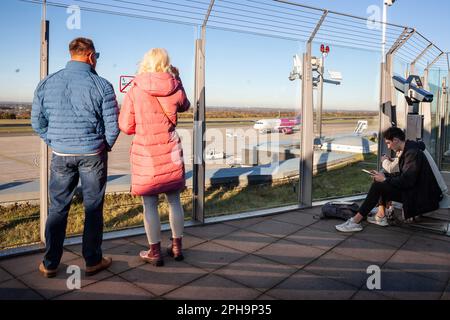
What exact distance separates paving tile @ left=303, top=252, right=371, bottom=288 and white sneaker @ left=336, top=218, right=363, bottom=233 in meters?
0.72

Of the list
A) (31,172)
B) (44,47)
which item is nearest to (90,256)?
(44,47)

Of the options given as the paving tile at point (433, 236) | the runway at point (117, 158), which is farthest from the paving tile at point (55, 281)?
the paving tile at point (433, 236)

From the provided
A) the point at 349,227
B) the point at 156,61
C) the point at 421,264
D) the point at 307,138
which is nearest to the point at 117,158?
the point at 307,138

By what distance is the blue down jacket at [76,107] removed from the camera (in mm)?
2582

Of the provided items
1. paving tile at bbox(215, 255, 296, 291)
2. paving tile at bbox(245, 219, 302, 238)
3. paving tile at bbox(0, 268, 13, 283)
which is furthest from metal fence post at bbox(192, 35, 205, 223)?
paving tile at bbox(0, 268, 13, 283)

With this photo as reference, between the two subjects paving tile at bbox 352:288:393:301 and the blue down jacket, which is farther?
the blue down jacket

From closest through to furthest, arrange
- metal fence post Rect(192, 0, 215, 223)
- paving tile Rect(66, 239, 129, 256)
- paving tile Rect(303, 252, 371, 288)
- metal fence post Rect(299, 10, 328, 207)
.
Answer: paving tile Rect(303, 252, 371, 288) < paving tile Rect(66, 239, 129, 256) < metal fence post Rect(192, 0, 215, 223) < metal fence post Rect(299, 10, 328, 207)

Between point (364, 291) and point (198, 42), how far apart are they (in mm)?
2875

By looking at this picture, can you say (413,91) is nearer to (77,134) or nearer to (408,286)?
(408,286)

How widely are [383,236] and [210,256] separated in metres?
1.88

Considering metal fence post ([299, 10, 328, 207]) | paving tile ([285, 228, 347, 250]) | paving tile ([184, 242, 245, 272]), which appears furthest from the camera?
metal fence post ([299, 10, 328, 207])

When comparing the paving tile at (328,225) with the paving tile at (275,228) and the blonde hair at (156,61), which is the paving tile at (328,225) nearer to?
the paving tile at (275,228)

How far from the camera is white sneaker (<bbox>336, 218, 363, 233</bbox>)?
3928 mm

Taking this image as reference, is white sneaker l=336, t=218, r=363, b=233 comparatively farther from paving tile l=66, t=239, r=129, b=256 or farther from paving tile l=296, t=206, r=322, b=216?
paving tile l=66, t=239, r=129, b=256
